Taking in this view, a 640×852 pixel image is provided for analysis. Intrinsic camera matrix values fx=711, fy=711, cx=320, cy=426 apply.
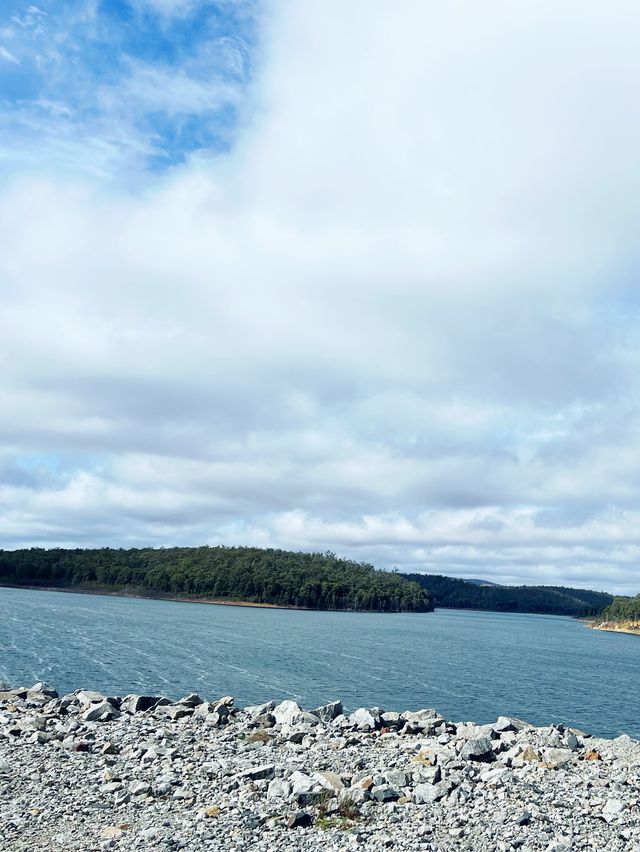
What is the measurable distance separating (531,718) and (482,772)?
98.2ft

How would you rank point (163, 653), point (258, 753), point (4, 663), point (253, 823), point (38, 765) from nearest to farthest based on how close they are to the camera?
point (253, 823)
point (38, 765)
point (258, 753)
point (4, 663)
point (163, 653)

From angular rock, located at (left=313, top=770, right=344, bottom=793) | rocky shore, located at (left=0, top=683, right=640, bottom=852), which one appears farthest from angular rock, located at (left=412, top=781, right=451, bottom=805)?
angular rock, located at (left=313, top=770, right=344, bottom=793)

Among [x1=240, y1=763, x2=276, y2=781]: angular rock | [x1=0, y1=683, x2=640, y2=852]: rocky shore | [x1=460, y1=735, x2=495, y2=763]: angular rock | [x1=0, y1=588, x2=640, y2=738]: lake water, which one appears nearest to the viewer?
[x1=0, y1=683, x2=640, y2=852]: rocky shore

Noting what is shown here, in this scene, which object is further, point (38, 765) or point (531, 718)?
point (531, 718)

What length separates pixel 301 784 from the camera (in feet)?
68.5

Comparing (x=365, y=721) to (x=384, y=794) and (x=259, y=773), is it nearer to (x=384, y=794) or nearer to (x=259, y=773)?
(x=259, y=773)

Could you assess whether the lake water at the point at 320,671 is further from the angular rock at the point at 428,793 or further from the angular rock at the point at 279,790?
the angular rock at the point at 279,790

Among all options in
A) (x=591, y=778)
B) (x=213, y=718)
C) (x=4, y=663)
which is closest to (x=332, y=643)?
(x=4, y=663)

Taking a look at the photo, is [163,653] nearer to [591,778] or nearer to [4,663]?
[4,663]

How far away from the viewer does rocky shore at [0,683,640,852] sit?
1805 cm

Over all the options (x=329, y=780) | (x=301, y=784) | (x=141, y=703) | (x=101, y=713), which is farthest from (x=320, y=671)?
(x=301, y=784)

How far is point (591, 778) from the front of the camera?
926 inches

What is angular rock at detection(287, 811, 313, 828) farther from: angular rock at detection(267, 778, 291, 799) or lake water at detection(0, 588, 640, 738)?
lake water at detection(0, 588, 640, 738)

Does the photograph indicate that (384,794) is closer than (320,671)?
Yes
